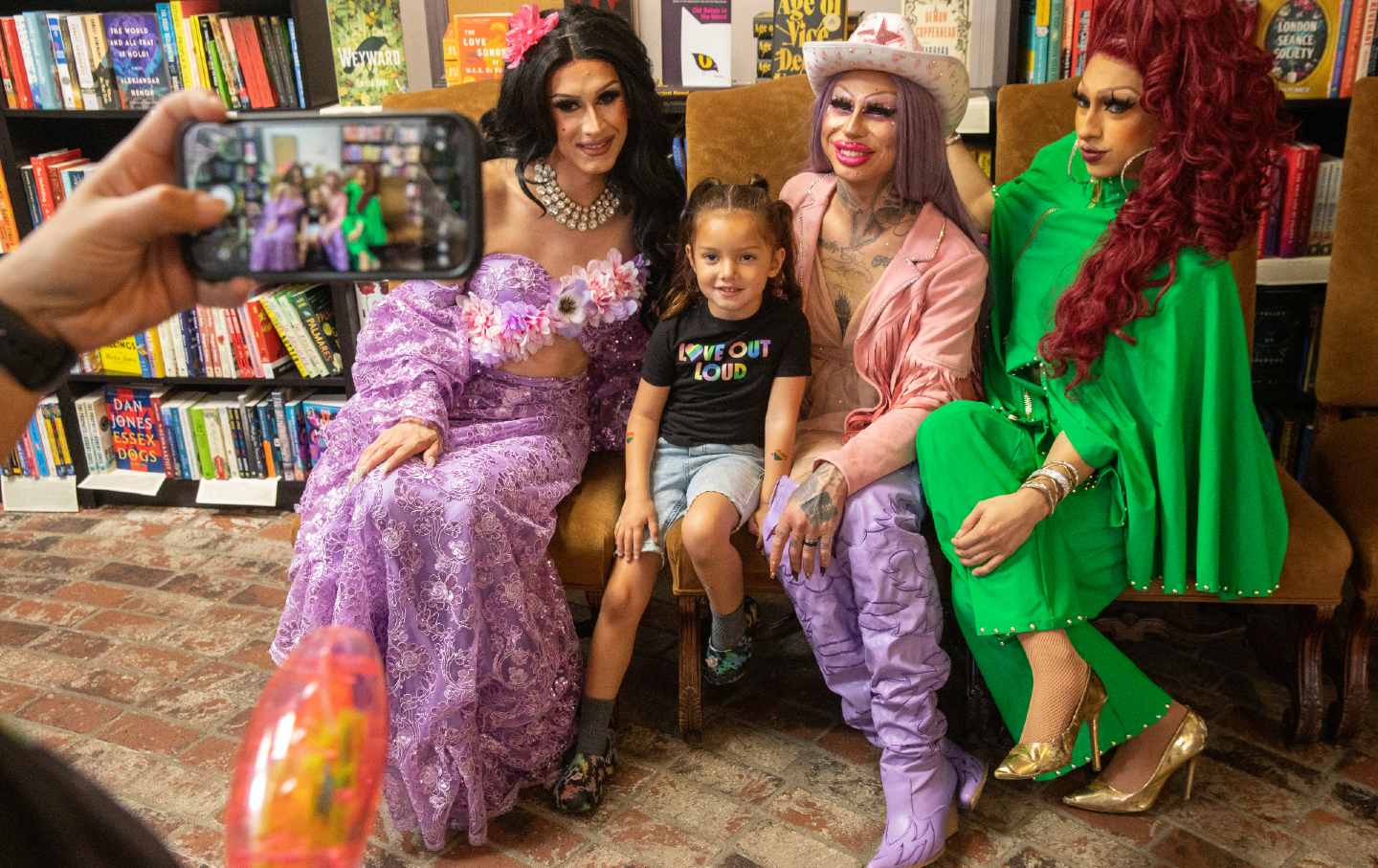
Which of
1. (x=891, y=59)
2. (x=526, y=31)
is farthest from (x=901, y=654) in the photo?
(x=526, y=31)

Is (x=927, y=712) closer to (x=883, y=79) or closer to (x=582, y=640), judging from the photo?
(x=582, y=640)

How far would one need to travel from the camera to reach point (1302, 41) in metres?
2.58

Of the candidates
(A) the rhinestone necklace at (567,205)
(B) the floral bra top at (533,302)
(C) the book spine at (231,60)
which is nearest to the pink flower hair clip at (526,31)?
(A) the rhinestone necklace at (567,205)

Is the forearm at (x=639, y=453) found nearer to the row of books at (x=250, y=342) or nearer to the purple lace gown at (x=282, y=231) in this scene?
the row of books at (x=250, y=342)

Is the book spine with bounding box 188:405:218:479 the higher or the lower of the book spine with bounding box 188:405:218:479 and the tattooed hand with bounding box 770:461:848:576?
the lower

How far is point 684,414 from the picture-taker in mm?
2248

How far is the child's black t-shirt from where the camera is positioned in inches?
85.4

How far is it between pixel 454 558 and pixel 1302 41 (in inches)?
80.5

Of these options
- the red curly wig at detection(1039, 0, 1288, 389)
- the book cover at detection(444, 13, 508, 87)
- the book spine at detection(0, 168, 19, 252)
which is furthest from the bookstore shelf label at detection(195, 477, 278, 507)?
the red curly wig at detection(1039, 0, 1288, 389)

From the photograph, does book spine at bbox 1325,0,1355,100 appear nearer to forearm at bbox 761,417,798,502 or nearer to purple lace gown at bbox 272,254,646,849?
forearm at bbox 761,417,798,502

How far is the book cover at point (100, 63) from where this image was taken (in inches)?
118

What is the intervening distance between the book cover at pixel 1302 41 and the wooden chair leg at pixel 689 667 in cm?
168

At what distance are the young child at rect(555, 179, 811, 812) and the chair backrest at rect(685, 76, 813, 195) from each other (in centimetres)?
27

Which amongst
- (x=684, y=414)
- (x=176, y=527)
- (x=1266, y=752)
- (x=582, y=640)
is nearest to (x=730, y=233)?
(x=684, y=414)
